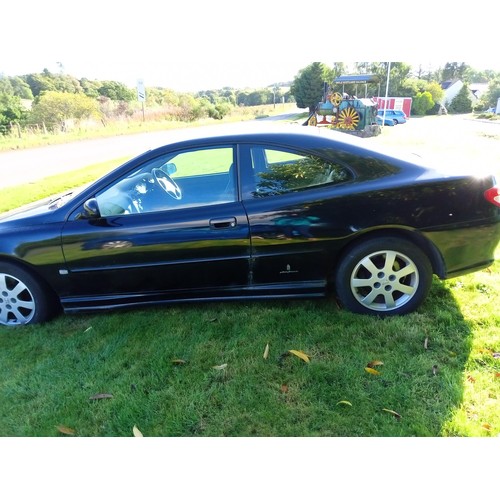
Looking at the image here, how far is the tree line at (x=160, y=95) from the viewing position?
86.0 feet

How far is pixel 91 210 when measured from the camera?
9.53ft

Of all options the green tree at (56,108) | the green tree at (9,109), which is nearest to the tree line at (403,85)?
the green tree at (56,108)

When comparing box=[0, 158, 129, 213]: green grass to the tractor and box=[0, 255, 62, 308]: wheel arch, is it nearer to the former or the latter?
box=[0, 255, 62, 308]: wheel arch

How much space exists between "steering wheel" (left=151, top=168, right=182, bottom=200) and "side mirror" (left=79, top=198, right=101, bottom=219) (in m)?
0.51

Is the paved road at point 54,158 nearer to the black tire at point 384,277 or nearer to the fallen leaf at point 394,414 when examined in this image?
the black tire at point 384,277

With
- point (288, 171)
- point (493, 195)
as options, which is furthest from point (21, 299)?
point (493, 195)

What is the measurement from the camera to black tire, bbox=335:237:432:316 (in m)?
2.85

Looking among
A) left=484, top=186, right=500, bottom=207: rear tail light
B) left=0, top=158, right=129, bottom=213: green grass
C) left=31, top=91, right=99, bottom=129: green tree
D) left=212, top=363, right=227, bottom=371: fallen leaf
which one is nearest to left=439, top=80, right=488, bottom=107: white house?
left=0, top=158, right=129, bottom=213: green grass

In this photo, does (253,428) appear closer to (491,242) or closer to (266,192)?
(266,192)

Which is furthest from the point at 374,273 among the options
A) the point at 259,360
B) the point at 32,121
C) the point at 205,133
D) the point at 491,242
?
the point at 32,121

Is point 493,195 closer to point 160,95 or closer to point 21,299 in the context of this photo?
point 21,299

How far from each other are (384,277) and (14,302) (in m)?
2.96

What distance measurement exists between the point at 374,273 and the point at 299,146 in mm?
1104

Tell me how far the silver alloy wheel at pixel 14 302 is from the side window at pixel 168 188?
38.0 inches
